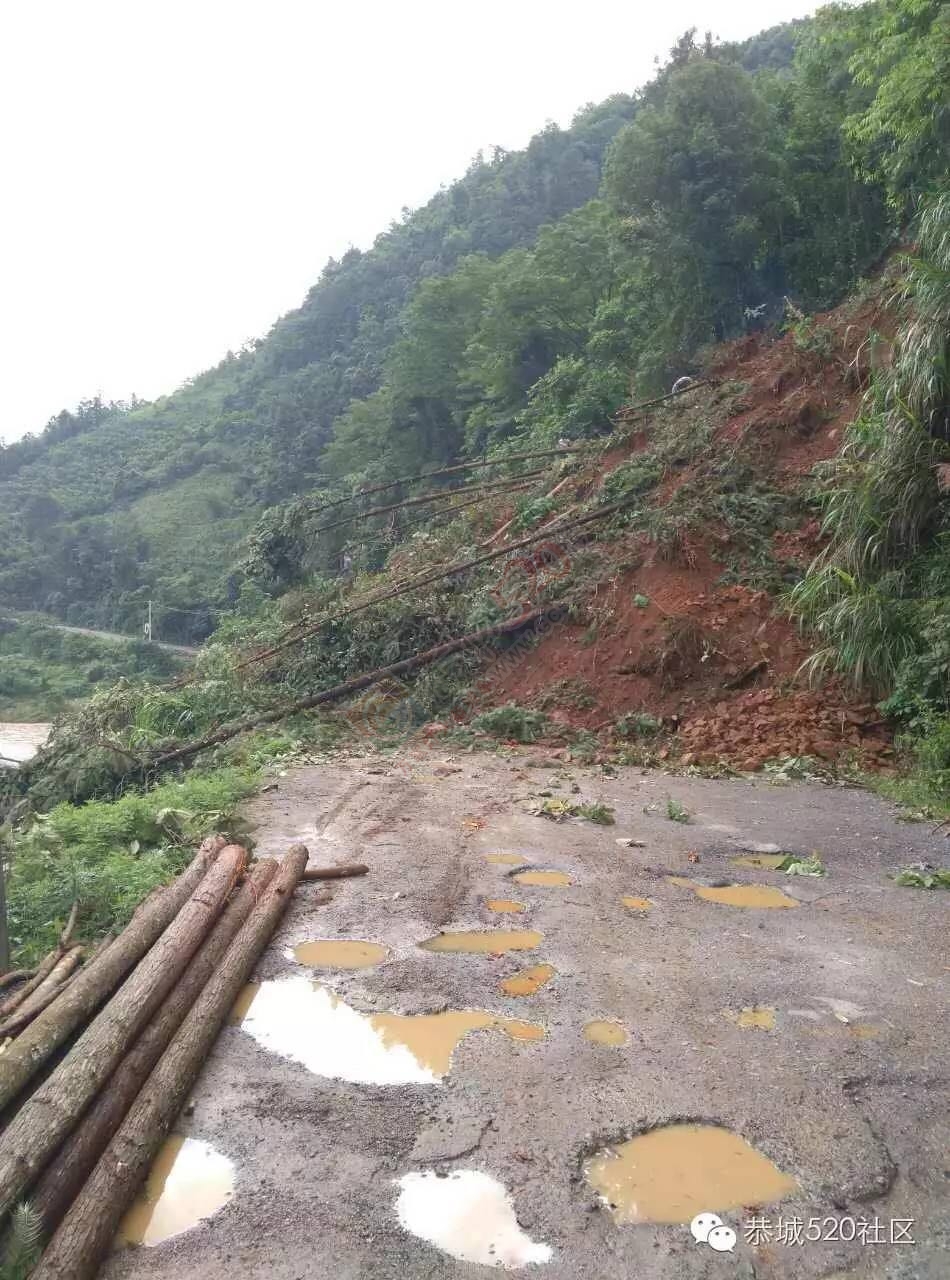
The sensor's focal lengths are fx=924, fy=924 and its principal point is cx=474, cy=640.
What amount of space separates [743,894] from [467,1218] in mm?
3234

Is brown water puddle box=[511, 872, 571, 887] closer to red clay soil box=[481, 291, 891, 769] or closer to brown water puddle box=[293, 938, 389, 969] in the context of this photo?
brown water puddle box=[293, 938, 389, 969]

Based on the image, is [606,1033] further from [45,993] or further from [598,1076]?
[45,993]

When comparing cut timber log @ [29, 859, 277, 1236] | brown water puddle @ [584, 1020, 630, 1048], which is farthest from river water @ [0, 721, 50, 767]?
brown water puddle @ [584, 1020, 630, 1048]

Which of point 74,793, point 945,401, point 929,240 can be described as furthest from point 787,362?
point 74,793

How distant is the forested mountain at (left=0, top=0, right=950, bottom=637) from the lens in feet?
57.5

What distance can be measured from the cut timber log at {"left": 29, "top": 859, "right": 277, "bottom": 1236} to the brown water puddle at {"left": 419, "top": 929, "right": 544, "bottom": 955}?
3.51 feet

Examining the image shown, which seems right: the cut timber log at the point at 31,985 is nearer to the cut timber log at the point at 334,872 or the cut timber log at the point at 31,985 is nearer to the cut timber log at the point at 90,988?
the cut timber log at the point at 90,988

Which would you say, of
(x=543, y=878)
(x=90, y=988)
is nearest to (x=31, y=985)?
(x=90, y=988)

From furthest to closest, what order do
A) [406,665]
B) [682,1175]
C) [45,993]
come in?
[406,665]
[45,993]
[682,1175]

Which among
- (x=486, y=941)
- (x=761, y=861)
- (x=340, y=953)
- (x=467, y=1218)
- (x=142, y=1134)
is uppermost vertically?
(x=142, y=1134)

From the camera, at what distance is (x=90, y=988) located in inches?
154

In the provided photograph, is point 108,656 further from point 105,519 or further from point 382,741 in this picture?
point 382,741

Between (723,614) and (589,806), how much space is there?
14.0ft

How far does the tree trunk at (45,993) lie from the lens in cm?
379
